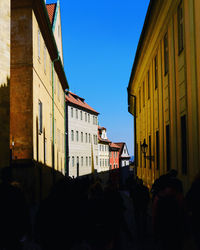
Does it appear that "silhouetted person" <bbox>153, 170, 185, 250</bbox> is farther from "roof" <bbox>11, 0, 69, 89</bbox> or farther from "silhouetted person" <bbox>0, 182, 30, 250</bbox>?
"roof" <bbox>11, 0, 69, 89</bbox>

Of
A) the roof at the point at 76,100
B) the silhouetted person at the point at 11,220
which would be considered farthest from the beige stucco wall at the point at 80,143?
the silhouetted person at the point at 11,220

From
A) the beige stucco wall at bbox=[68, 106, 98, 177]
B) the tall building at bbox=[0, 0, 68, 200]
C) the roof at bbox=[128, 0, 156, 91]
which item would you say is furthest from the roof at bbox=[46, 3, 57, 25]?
the beige stucco wall at bbox=[68, 106, 98, 177]

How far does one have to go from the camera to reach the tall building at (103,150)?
233ft

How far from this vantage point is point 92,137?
214ft

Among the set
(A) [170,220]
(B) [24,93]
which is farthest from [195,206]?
(B) [24,93]

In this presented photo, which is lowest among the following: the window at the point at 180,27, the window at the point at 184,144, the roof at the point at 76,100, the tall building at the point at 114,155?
the window at the point at 184,144

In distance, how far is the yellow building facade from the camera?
434 inches

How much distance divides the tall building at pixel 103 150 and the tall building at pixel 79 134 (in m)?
3.39

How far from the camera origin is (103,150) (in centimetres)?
7344

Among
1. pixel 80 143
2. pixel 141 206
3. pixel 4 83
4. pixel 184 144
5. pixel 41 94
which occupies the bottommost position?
pixel 141 206

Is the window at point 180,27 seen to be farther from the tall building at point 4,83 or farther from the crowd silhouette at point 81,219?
the crowd silhouette at point 81,219

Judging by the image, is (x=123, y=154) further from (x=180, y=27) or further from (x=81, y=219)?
(x=81, y=219)

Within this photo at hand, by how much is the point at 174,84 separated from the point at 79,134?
45503 mm

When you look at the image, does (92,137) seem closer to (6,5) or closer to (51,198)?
(6,5)
